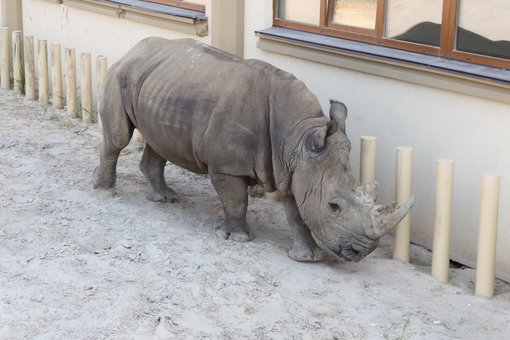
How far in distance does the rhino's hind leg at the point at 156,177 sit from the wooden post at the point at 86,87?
2.52 meters

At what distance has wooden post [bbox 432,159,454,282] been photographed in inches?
249

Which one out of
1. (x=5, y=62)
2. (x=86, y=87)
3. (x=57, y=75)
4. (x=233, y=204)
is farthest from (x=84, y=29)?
(x=233, y=204)

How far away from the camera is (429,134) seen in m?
6.89

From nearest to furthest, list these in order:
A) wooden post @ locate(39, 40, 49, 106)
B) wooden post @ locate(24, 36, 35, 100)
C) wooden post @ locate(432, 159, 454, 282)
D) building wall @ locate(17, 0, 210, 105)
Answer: wooden post @ locate(432, 159, 454, 282)
building wall @ locate(17, 0, 210, 105)
wooden post @ locate(39, 40, 49, 106)
wooden post @ locate(24, 36, 35, 100)

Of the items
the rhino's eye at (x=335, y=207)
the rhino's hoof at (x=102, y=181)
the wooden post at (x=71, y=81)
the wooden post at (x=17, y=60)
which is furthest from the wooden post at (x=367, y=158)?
the wooden post at (x=17, y=60)

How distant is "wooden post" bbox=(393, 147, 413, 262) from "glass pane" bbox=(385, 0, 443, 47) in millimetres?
890

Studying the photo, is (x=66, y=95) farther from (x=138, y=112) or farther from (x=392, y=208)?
(x=392, y=208)

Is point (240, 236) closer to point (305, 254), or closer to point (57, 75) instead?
point (305, 254)

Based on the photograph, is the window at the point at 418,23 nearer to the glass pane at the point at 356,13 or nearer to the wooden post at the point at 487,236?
the glass pane at the point at 356,13

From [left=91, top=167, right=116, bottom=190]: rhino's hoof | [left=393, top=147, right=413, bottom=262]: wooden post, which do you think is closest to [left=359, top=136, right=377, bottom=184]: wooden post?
[left=393, top=147, right=413, bottom=262]: wooden post

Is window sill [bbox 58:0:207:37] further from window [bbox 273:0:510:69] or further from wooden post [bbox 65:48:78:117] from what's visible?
window [bbox 273:0:510:69]

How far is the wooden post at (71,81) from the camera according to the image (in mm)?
10367

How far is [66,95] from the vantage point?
10938mm

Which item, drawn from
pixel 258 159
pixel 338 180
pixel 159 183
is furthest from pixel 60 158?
pixel 338 180
